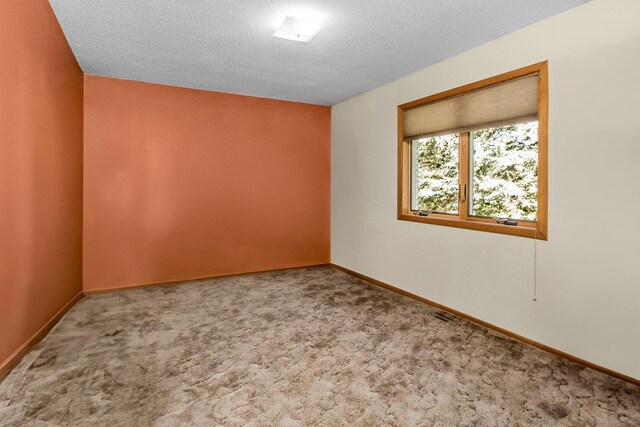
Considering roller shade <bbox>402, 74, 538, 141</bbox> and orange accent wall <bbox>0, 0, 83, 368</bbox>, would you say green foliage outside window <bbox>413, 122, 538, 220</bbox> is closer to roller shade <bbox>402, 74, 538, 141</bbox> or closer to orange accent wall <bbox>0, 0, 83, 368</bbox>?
roller shade <bbox>402, 74, 538, 141</bbox>

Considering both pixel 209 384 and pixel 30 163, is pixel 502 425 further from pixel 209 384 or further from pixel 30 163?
pixel 30 163

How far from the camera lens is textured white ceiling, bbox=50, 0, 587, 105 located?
2732 millimetres

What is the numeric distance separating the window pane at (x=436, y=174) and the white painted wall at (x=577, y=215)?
40 centimetres

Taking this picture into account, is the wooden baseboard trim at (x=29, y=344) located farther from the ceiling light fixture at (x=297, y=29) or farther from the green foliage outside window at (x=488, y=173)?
the green foliage outside window at (x=488, y=173)

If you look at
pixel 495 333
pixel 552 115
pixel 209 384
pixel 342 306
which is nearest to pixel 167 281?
pixel 342 306

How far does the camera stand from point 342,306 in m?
3.94

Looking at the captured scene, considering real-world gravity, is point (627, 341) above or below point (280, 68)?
below

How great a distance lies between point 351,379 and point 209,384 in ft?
3.13

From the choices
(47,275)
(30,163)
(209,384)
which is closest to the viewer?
(209,384)

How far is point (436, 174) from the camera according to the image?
416 cm

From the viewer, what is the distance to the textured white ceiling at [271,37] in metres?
2.73

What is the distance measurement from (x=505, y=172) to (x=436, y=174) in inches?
35.7

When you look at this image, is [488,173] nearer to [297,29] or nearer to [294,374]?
[297,29]

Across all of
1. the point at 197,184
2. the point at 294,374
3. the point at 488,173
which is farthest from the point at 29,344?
the point at 488,173
